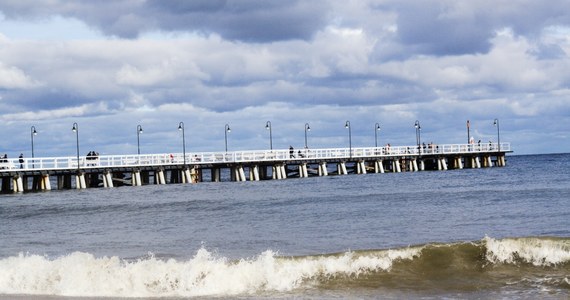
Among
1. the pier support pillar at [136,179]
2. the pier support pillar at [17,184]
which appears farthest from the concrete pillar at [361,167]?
the pier support pillar at [17,184]

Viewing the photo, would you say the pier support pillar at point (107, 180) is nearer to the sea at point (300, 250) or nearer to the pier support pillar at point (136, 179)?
the pier support pillar at point (136, 179)

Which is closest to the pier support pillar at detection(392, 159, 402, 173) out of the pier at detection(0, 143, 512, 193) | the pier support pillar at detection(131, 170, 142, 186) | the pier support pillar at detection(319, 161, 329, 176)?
the pier at detection(0, 143, 512, 193)

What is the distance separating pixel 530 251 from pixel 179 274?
6.73 m

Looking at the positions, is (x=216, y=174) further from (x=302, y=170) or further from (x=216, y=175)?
(x=302, y=170)

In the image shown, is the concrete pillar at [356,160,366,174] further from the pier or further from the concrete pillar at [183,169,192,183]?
the concrete pillar at [183,169,192,183]

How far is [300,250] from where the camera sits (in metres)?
18.7

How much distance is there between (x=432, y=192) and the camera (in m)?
40.0

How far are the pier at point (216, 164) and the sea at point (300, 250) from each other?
21.6 meters

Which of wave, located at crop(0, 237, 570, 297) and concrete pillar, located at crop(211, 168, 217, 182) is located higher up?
concrete pillar, located at crop(211, 168, 217, 182)

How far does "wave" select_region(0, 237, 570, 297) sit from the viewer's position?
14359 millimetres

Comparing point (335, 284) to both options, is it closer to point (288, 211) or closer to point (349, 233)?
point (349, 233)

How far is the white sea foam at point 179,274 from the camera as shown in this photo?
14531 mm

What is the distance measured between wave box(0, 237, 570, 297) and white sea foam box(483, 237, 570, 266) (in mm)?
18

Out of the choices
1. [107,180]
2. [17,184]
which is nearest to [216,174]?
[107,180]
